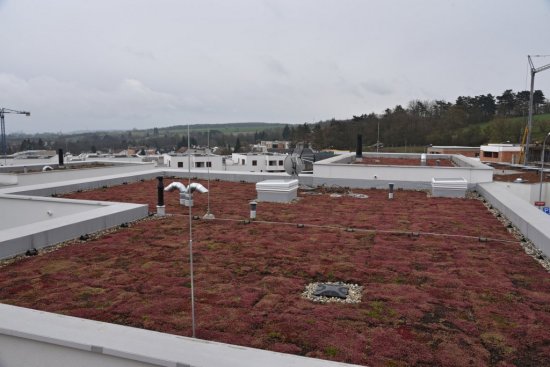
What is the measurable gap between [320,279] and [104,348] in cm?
317

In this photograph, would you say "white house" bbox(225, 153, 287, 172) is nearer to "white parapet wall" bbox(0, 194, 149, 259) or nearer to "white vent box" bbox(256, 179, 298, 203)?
"white vent box" bbox(256, 179, 298, 203)

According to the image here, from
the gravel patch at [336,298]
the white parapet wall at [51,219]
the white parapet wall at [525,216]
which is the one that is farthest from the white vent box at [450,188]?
the white parapet wall at [51,219]

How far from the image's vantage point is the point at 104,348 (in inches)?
135

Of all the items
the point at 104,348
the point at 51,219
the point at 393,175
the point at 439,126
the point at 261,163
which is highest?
the point at 439,126

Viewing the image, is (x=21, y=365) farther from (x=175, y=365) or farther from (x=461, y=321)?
(x=461, y=321)

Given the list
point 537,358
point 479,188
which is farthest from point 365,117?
point 537,358

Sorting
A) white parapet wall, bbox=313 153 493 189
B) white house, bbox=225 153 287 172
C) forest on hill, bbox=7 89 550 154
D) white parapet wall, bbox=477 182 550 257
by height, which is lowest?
white house, bbox=225 153 287 172

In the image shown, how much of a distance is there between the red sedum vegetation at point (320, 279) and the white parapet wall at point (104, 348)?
59 centimetres

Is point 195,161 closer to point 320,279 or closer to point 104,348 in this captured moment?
point 320,279

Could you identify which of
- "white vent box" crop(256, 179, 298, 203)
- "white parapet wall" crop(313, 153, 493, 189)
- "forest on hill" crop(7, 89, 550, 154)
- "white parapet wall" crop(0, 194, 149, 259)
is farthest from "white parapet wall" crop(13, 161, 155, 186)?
"forest on hill" crop(7, 89, 550, 154)

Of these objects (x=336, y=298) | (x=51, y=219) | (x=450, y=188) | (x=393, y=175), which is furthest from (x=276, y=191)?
(x=336, y=298)

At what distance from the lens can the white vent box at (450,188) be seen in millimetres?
13016

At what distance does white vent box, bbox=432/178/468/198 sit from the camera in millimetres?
13016

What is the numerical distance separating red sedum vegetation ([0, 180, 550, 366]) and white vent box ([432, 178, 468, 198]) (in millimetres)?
3610
